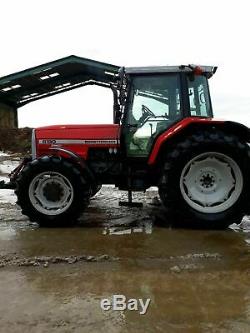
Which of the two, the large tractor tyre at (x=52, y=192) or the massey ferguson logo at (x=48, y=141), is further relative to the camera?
the massey ferguson logo at (x=48, y=141)

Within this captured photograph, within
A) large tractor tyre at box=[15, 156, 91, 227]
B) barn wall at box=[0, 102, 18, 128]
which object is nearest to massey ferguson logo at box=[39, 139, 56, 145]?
large tractor tyre at box=[15, 156, 91, 227]

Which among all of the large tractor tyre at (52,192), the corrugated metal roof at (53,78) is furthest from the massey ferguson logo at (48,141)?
the corrugated metal roof at (53,78)

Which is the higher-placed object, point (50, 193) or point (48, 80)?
point (48, 80)

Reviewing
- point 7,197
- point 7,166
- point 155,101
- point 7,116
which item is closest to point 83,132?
point 155,101

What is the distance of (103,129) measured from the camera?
19.2ft

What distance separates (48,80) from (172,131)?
14639 mm

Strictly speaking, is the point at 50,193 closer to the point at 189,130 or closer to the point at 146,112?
the point at 146,112

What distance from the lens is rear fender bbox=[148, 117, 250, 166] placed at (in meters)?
5.28

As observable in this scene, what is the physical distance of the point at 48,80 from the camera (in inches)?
748

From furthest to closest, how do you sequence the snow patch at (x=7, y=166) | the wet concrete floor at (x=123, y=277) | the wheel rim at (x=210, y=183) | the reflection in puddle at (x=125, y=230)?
1. the snow patch at (x=7, y=166)
2. the wheel rim at (x=210, y=183)
3. the reflection in puddle at (x=125, y=230)
4. the wet concrete floor at (x=123, y=277)

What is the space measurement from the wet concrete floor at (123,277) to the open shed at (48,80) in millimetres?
11450

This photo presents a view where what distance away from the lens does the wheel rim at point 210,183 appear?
5.38 metres

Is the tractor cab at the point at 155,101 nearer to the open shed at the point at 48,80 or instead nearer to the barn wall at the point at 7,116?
the open shed at the point at 48,80

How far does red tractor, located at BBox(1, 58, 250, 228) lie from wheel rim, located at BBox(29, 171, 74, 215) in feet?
0.04
